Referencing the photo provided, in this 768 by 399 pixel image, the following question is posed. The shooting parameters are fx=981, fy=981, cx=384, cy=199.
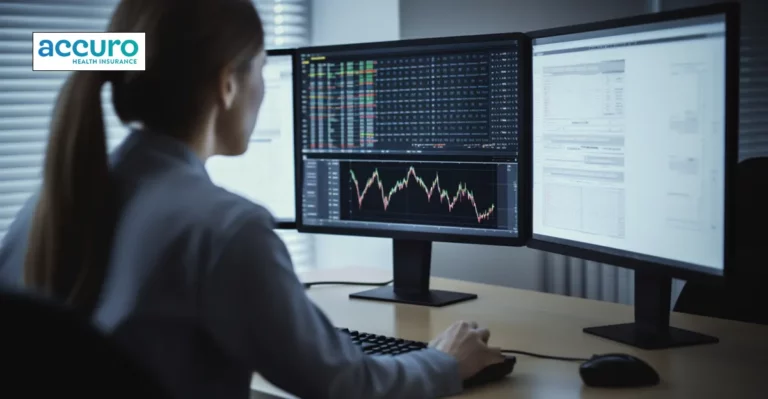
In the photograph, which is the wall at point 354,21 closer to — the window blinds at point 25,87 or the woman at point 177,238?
the window blinds at point 25,87

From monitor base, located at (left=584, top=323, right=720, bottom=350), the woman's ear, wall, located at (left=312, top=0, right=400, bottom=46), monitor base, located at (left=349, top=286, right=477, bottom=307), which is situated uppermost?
wall, located at (left=312, top=0, right=400, bottom=46)

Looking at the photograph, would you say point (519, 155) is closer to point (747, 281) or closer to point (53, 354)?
point (747, 281)

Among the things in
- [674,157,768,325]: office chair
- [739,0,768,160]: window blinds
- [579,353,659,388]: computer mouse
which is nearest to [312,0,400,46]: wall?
[674,157,768,325]: office chair

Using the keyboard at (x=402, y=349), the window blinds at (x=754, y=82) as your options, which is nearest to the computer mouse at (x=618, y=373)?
the keyboard at (x=402, y=349)

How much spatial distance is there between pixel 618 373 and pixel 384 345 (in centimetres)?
36

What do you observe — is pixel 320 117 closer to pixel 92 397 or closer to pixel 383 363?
pixel 383 363

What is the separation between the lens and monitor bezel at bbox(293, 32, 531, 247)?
1812mm

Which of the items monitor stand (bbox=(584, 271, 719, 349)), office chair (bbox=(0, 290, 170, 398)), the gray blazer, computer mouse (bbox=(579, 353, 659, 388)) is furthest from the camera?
monitor stand (bbox=(584, 271, 719, 349))

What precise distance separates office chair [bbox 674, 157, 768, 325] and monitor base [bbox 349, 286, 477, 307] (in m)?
0.44

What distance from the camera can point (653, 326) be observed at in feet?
5.41

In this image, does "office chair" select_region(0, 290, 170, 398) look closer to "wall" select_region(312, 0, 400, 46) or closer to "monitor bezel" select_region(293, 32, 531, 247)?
"monitor bezel" select_region(293, 32, 531, 247)

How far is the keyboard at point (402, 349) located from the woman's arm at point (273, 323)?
25cm

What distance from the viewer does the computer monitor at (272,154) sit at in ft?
6.91

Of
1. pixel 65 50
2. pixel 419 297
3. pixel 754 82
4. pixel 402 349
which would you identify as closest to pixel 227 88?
pixel 402 349
